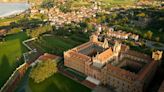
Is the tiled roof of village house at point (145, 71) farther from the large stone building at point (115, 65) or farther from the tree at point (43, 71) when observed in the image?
the tree at point (43, 71)

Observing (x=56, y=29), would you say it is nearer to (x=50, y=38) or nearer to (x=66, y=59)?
(x=50, y=38)

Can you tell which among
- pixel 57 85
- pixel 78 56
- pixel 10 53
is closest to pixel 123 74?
pixel 78 56

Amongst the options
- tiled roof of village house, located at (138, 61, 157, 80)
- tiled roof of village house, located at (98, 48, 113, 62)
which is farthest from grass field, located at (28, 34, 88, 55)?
tiled roof of village house, located at (138, 61, 157, 80)

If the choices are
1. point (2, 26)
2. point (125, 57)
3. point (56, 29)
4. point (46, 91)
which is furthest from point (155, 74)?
point (2, 26)

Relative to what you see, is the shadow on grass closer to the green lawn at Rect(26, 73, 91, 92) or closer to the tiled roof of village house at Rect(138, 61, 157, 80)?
the green lawn at Rect(26, 73, 91, 92)

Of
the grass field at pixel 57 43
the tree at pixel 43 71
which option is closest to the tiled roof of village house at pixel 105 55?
the tree at pixel 43 71
